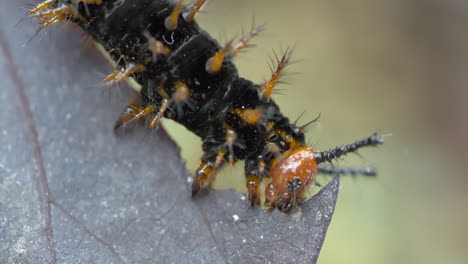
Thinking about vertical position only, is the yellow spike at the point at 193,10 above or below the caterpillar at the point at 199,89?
above

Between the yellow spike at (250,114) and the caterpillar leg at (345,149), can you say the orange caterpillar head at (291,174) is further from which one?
the yellow spike at (250,114)

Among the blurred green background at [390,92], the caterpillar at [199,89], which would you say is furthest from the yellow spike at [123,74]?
the blurred green background at [390,92]

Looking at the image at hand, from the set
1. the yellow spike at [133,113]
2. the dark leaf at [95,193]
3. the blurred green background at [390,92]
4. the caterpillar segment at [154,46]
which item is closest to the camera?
the dark leaf at [95,193]

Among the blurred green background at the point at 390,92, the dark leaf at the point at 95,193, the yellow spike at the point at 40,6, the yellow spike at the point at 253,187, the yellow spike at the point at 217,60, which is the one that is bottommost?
the dark leaf at the point at 95,193

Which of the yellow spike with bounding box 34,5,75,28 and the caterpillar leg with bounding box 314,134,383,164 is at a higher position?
the caterpillar leg with bounding box 314,134,383,164

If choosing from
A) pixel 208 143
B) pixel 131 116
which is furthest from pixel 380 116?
pixel 131 116

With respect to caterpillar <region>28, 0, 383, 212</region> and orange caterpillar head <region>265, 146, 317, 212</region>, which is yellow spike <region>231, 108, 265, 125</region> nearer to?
caterpillar <region>28, 0, 383, 212</region>

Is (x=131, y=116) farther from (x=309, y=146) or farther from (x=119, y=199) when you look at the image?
(x=309, y=146)

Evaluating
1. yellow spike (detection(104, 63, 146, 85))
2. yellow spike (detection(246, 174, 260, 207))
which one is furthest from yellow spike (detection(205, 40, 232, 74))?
yellow spike (detection(246, 174, 260, 207))
